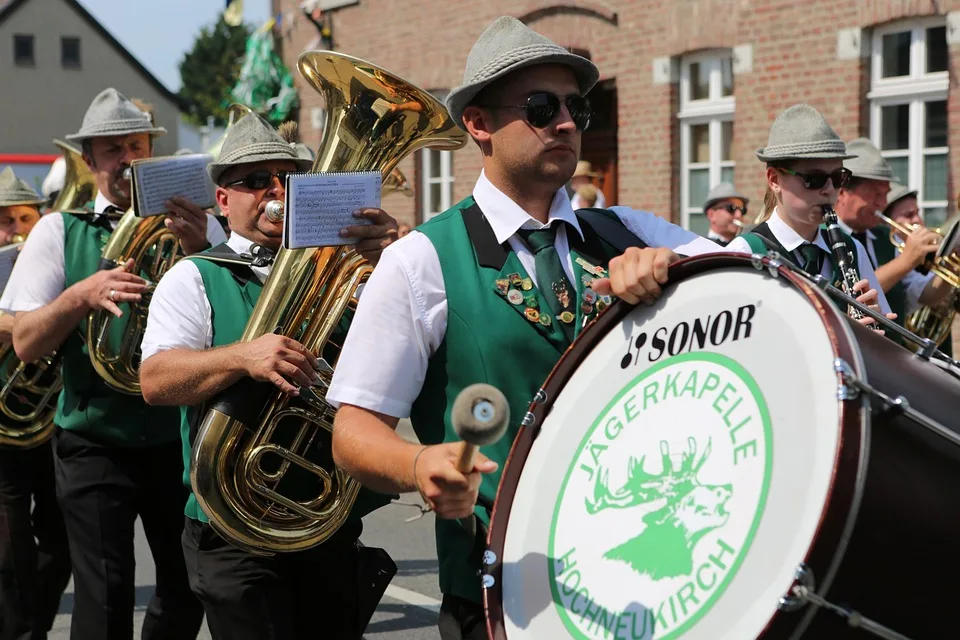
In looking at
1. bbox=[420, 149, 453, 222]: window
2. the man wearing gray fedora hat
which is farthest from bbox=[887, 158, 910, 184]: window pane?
bbox=[420, 149, 453, 222]: window

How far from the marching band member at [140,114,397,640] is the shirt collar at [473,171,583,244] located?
0.84 meters

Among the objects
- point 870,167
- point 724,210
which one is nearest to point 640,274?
point 870,167

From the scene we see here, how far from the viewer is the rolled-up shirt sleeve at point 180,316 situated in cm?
380

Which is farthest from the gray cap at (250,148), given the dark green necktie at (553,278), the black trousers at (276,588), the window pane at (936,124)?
the window pane at (936,124)

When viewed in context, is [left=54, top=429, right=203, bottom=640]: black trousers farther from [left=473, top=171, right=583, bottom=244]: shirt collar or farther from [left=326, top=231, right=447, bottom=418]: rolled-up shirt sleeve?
[left=473, top=171, right=583, bottom=244]: shirt collar

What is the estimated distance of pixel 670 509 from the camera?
6.77 feet

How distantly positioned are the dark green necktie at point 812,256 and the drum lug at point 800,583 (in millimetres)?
2780

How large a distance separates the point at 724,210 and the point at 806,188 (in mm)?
5907

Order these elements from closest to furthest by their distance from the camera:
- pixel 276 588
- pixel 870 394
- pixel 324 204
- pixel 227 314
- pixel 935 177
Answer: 1. pixel 870 394
2. pixel 324 204
3. pixel 276 588
4. pixel 227 314
5. pixel 935 177

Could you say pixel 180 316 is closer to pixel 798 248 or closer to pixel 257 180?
pixel 257 180

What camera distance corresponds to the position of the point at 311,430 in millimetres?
3727

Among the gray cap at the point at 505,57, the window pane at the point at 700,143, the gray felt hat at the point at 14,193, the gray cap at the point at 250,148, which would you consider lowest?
the gray felt hat at the point at 14,193

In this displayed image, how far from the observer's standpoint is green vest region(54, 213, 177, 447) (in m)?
4.70

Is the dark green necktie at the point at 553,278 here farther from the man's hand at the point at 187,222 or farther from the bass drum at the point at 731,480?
the man's hand at the point at 187,222
